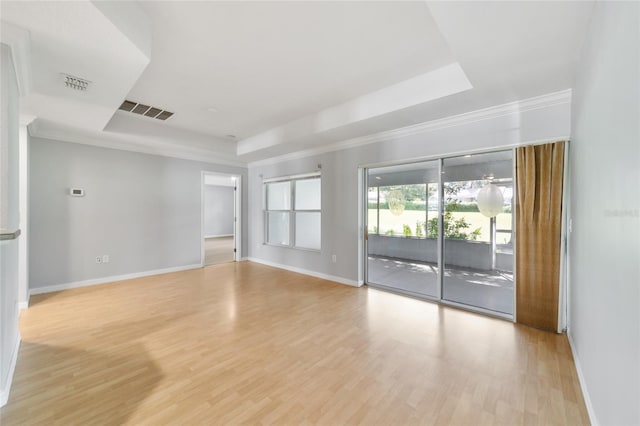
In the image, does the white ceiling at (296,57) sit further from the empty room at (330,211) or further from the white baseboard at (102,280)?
the white baseboard at (102,280)

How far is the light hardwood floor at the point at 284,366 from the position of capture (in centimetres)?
166

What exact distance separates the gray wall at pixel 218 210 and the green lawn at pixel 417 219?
7934 mm

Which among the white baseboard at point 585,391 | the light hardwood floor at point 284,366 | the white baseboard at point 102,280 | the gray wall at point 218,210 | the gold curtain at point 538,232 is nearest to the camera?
the white baseboard at point 585,391

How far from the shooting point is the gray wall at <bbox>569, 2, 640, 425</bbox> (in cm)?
100

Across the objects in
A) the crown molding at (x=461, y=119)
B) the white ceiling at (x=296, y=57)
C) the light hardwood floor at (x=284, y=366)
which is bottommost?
the light hardwood floor at (x=284, y=366)

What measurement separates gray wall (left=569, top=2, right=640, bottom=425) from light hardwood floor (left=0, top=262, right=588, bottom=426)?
0.49 m

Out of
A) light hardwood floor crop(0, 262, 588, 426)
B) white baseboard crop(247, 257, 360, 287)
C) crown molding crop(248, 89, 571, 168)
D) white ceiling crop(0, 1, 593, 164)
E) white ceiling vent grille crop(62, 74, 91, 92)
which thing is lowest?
light hardwood floor crop(0, 262, 588, 426)

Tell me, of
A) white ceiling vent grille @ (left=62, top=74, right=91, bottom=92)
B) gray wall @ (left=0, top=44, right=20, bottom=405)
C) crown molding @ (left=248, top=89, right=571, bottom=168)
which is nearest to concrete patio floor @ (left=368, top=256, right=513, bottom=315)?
crown molding @ (left=248, top=89, right=571, bottom=168)

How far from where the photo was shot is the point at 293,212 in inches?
227

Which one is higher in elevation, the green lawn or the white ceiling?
the white ceiling

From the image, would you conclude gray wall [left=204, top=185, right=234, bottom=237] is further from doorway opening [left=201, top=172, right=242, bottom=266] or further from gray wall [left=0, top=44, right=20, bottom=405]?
gray wall [left=0, top=44, right=20, bottom=405]

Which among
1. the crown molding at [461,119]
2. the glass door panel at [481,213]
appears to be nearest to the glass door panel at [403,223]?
the crown molding at [461,119]

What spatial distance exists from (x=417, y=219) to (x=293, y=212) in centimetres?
275

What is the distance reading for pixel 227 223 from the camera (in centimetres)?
1182
